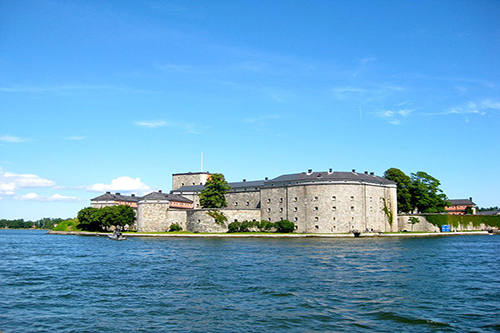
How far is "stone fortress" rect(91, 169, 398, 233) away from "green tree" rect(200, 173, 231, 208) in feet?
10.1

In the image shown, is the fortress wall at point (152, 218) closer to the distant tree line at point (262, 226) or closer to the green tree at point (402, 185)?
the distant tree line at point (262, 226)

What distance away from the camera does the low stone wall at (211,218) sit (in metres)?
63.9

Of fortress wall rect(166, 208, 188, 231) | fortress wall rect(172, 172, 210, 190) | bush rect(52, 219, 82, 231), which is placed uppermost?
fortress wall rect(172, 172, 210, 190)

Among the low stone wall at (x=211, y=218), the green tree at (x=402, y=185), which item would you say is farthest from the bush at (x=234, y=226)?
the green tree at (x=402, y=185)

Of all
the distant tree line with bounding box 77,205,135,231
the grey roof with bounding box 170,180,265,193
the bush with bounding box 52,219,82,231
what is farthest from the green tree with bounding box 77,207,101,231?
the grey roof with bounding box 170,180,265,193

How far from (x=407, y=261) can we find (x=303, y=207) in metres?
32.9

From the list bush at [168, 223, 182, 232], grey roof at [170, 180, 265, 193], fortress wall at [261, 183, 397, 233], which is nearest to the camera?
fortress wall at [261, 183, 397, 233]

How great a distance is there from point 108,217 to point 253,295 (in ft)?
187

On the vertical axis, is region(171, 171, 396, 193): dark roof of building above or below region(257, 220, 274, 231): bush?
above

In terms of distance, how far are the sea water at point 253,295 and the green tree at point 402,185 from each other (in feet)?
137

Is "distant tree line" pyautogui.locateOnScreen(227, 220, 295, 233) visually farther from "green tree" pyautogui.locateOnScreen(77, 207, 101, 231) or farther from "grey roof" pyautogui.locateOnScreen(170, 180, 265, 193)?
"green tree" pyautogui.locateOnScreen(77, 207, 101, 231)

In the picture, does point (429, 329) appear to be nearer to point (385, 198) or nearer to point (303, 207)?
point (303, 207)

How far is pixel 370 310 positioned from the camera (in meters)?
15.2

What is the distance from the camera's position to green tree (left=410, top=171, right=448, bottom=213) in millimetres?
69250
